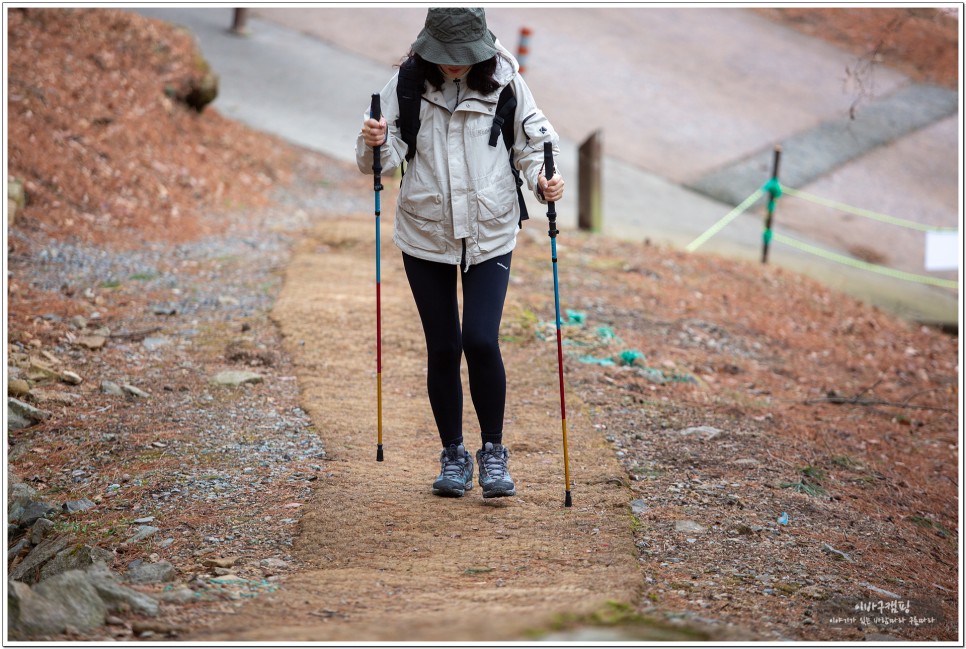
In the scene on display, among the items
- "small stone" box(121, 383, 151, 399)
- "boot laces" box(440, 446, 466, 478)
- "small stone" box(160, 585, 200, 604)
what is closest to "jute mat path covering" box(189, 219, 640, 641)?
"boot laces" box(440, 446, 466, 478)

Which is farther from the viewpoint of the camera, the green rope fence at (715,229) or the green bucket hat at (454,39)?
the green rope fence at (715,229)

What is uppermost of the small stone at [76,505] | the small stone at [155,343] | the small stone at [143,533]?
the small stone at [155,343]

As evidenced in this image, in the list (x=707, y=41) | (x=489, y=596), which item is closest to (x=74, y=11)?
(x=489, y=596)

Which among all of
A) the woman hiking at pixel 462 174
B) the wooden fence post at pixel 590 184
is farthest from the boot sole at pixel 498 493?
the wooden fence post at pixel 590 184

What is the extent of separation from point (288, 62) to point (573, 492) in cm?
1311

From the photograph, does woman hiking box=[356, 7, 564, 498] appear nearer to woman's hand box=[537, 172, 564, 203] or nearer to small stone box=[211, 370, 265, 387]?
woman's hand box=[537, 172, 564, 203]

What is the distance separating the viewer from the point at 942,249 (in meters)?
9.26

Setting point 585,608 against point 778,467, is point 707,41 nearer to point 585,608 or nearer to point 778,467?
point 778,467

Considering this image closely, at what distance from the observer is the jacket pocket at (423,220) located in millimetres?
4008

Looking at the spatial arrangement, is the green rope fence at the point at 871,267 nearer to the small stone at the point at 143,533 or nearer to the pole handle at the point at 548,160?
the pole handle at the point at 548,160

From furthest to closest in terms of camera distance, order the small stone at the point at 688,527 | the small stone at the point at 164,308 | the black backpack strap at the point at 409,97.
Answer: the small stone at the point at 164,308 → the small stone at the point at 688,527 → the black backpack strap at the point at 409,97

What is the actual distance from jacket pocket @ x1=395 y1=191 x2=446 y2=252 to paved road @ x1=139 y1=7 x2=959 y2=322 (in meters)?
8.06

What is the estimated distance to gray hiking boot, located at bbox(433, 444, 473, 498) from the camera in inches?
172

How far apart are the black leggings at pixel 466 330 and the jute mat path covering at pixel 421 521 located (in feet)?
1.53
